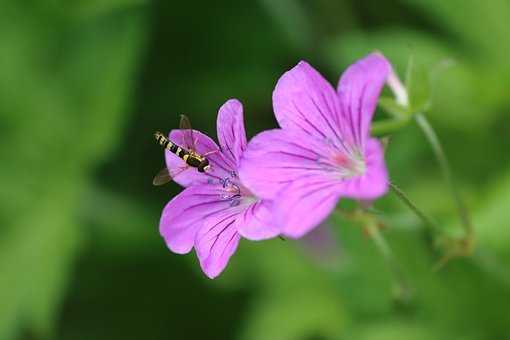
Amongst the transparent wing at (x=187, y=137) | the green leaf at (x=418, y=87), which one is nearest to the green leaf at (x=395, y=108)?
the green leaf at (x=418, y=87)

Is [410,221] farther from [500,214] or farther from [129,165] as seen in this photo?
[129,165]

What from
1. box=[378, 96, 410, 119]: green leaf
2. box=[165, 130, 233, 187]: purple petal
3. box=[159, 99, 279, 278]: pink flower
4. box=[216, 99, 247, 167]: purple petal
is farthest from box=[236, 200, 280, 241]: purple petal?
box=[378, 96, 410, 119]: green leaf

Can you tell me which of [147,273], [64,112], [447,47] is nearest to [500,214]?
[447,47]

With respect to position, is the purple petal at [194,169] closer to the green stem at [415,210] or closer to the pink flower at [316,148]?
the pink flower at [316,148]

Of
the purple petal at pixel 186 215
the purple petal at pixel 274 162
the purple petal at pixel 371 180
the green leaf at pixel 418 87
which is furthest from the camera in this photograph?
the green leaf at pixel 418 87

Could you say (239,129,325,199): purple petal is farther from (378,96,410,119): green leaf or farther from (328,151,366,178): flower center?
(378,96,410,119): green leaf

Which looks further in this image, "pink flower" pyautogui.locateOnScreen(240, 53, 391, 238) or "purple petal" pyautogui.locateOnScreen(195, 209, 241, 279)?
"purple petal" pyautogui.locateOnScreen(195, 209, 241, 279)
